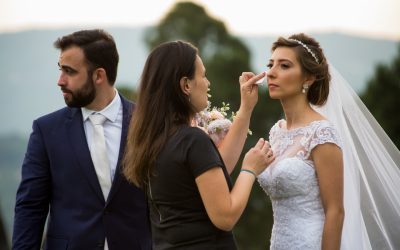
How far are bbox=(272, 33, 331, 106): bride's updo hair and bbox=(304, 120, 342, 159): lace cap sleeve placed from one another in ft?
0.97

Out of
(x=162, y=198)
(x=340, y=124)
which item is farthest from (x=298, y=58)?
(x=162, y=198)

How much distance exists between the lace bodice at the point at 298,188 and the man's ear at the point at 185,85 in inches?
50.4

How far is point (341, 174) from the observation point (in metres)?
5.32

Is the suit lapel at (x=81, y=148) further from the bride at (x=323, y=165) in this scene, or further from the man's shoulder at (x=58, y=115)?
the bride at (x=323, y=165)

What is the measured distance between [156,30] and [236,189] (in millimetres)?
53806

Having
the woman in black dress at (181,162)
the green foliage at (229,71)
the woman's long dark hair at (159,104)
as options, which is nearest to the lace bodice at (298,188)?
the woman in black dress at (181,162)

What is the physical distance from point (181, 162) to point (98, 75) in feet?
5.06

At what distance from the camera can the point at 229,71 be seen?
50.9m

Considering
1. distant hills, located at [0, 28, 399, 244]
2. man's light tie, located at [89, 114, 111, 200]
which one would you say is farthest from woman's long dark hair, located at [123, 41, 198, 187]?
distant hills, located at [0, 28, 399, 244]

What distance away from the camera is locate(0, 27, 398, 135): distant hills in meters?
115

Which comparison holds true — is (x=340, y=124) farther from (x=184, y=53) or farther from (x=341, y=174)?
(x=184, y=53)

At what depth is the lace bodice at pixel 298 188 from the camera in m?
5.47

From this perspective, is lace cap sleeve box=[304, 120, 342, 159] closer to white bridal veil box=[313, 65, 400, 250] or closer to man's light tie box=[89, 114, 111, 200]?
white bridal veil box=[313, 65, 400, 250]

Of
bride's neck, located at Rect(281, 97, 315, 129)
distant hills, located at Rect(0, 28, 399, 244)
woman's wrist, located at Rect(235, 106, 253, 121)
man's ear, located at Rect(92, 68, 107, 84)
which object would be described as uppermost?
man's ear, located at Rect(92, 68, 107, 84)
